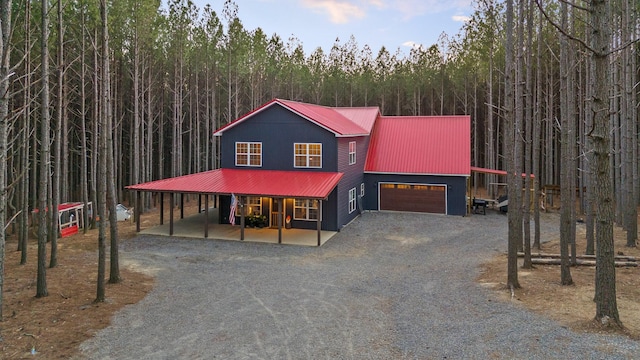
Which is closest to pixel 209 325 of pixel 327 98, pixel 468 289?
pixel 468 289

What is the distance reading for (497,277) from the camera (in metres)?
13.0

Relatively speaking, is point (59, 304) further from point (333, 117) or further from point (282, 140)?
point (333, 117)

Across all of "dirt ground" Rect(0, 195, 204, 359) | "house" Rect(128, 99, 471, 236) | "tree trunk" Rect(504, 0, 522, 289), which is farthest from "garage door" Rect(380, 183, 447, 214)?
"dirt ground" Rect(0, 195, 204, 359)

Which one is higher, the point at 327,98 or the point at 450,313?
the point at 327,98

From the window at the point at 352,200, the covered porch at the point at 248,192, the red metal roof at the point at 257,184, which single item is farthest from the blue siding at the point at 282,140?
the window at the point at 352,200

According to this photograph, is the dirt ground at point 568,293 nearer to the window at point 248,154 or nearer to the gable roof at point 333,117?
the gable roof at point 333,117

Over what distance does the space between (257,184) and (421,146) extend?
12.1 meters

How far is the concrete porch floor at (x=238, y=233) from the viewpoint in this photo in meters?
19.1

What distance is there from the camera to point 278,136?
2297 cm

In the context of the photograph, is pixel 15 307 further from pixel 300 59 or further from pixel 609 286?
pixel 300 59

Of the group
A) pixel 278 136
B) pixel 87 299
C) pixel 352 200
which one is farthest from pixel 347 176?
pixel 87 299

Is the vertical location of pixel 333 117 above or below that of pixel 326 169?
above

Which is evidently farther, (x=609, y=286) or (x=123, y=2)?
(x=123, y=2)

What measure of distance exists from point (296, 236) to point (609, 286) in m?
13.5
